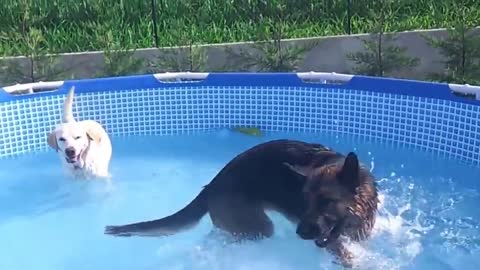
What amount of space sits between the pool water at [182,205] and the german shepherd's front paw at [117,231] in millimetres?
75

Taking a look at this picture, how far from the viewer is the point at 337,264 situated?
4.25 m

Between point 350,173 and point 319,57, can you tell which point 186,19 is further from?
point 350,173

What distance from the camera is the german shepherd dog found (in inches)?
A: 150

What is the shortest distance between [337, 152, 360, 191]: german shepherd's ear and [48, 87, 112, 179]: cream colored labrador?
1954mm

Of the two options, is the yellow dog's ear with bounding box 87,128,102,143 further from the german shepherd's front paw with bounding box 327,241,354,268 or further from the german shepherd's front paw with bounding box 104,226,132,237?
the german shepherd's front paw with bounding box 327,241,354,268

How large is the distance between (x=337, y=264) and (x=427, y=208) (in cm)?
111

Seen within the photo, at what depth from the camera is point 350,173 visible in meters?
3.81

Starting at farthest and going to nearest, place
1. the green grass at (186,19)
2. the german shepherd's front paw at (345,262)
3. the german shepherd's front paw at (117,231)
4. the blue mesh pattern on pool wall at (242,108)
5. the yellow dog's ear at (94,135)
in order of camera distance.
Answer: the green grass at (186,19) < the blue mesh pattern on pool wall at (242,108) < the yellow dog's ear at (94,135) < the german shepherd's front paw at (117,231) < the german shepherd's front paw at (345,262)

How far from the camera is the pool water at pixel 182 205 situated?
4.60 m

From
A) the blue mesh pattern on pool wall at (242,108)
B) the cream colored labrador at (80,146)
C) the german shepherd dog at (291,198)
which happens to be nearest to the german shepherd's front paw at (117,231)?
the german shepherd dog at (291,198)

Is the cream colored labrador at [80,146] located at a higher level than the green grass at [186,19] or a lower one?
lower

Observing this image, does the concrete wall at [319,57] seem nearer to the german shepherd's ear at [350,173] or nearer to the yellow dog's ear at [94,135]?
the yellow dog's ear at [94,135]

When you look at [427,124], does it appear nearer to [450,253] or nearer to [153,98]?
[450,253]

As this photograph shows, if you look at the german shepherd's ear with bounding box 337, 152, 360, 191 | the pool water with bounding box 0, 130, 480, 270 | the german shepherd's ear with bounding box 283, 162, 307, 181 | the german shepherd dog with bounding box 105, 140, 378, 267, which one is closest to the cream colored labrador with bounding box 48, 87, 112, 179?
the pool water with bounding box 0, 130, 480, 270
